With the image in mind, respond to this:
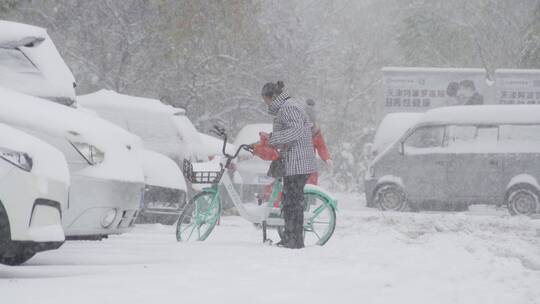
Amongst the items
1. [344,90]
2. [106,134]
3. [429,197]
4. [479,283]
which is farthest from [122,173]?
[344,90]

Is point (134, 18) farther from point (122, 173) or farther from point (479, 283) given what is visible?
point (479, 283)

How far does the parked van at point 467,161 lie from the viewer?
1666 cm

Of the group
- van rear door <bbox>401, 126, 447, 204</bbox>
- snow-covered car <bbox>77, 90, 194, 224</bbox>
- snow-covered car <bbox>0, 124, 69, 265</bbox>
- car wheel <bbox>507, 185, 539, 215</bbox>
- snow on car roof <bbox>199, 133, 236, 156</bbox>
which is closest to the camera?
snow-covered car <bbox>0, 124, 69, 265</bbox>

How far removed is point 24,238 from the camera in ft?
20.1

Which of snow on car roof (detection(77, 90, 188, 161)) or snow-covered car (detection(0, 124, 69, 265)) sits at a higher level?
snow on car roof (detection(77, 90, 188, 161))

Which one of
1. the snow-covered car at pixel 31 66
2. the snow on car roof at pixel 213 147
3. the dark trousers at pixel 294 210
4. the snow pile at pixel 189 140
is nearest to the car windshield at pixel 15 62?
the snow-covered car at pixel 31 66

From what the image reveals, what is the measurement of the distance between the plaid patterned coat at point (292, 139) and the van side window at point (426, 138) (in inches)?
333

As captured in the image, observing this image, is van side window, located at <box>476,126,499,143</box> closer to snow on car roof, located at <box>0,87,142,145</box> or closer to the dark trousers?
the dark trousers

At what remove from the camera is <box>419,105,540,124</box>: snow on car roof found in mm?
16875

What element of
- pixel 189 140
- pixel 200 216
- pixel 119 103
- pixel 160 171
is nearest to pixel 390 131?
pixel 189 140

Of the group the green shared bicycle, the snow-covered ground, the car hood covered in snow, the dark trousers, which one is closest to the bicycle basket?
the green shared bicycle

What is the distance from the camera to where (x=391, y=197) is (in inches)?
691

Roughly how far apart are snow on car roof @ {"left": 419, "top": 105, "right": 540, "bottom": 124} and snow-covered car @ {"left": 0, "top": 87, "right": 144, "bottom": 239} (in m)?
9.99

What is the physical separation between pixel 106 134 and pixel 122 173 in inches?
15.7
